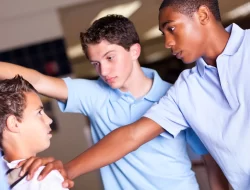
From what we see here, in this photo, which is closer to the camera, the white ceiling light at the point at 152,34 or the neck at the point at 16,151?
the neck at the point at 16,151

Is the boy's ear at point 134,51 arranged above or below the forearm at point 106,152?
above

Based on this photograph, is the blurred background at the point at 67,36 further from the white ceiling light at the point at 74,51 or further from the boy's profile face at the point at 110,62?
the boy's profile face at the point at 110,62

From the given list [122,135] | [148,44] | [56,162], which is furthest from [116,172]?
[148,44]

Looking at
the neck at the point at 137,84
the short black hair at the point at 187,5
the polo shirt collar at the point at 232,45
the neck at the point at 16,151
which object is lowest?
the neck at the point at 16,151

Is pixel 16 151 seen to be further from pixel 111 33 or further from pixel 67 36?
pixel 67 36

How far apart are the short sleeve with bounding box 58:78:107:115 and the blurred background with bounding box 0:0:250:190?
202 centimetres

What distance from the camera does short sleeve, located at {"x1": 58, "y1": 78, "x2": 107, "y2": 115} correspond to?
129 cm

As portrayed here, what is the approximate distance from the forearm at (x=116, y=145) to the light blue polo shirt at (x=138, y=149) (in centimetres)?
7

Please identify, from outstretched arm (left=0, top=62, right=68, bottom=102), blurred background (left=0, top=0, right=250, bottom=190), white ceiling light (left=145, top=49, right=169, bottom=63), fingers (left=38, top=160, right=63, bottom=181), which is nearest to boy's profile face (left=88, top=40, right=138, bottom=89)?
outstretched arm (left=0, top=62, right=68, bottom=102)

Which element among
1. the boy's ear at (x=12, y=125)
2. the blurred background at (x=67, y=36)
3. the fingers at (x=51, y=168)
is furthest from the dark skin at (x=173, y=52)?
the blurred background at (x=67, y=36)

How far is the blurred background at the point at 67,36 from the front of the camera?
326 centimetres

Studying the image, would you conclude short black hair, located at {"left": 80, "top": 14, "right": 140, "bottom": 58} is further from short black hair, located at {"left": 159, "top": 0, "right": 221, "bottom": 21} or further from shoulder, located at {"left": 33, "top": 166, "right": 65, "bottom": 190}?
shoulder, located at {"left": 33, "top": 166, "right": 65, "bottom": 190}

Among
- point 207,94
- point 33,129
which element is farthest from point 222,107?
point 33,129

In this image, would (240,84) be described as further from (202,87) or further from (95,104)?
(95,104)
